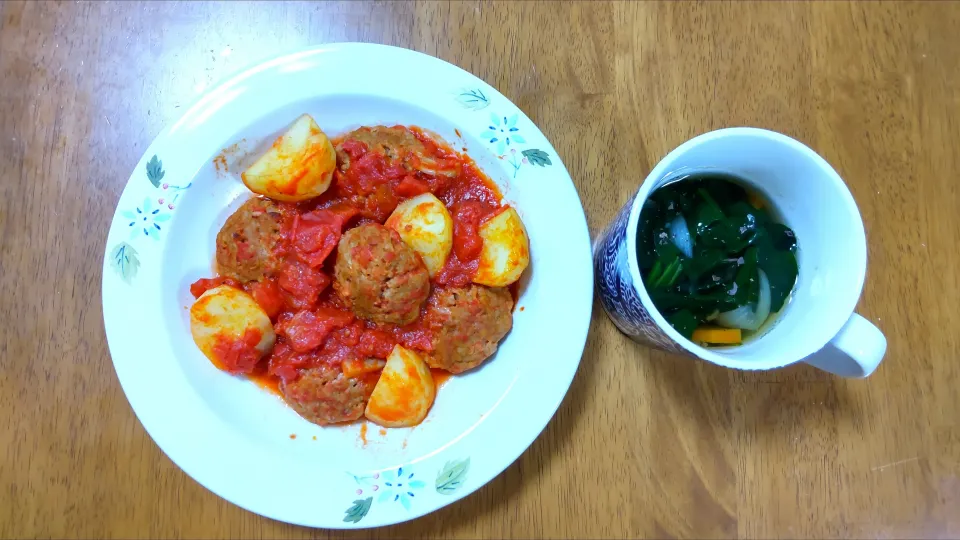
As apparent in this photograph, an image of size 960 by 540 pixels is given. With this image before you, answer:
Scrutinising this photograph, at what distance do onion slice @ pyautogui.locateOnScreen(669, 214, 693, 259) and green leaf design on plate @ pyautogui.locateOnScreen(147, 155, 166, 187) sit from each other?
113 centimetres

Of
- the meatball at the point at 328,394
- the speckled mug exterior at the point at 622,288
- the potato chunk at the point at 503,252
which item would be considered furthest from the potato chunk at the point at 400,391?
the speckled mug exterior at the point at 622,288

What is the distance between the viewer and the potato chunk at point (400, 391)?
139 cm

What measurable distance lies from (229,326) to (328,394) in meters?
0.27

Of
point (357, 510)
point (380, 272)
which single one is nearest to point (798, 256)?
point (380, 272)

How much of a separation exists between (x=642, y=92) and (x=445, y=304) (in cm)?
79

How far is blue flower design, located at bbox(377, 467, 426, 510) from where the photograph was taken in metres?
1.39

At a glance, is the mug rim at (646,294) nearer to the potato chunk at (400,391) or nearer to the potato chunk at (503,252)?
the potato chunk at (503,252)

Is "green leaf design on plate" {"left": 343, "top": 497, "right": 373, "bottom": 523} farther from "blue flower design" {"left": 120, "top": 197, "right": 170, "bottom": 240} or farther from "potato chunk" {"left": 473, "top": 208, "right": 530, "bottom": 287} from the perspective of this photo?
"blue flower design" {"left": 120, "top": 197, "right": 170, "bottom": 240}

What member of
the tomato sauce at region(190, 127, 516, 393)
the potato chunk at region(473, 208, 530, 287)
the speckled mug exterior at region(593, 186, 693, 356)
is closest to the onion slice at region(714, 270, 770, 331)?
the speckled mug exterior at region(593, 186, 693, 356)

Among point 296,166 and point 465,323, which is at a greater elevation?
point 296,166

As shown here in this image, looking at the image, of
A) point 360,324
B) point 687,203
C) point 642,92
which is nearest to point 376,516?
point 360,324

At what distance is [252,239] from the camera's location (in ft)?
4.64

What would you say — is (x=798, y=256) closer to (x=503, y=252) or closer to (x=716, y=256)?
(x=716, y=256)

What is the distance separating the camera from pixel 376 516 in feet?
4.55
